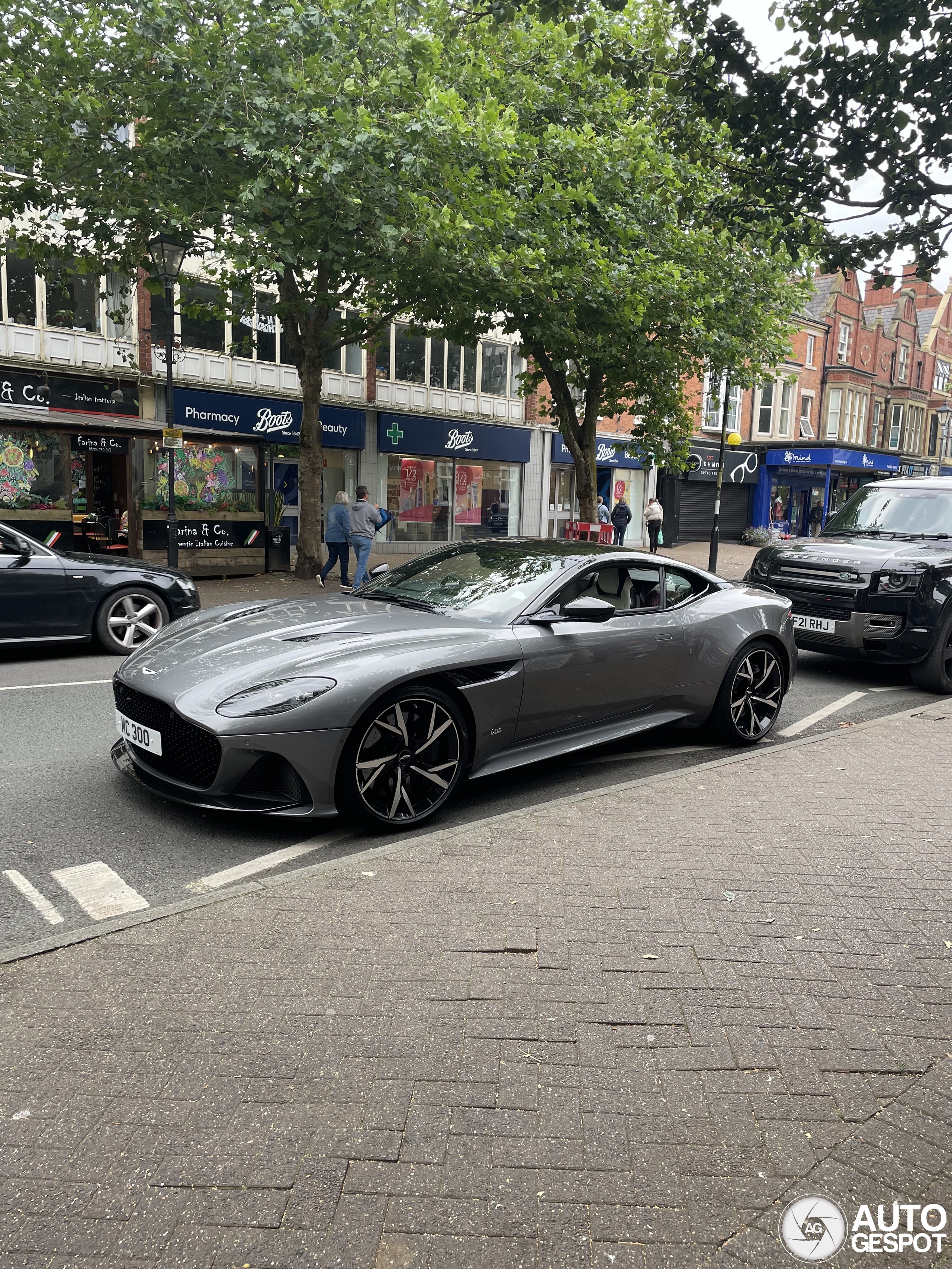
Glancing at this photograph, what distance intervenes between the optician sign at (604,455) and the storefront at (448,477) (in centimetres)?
143

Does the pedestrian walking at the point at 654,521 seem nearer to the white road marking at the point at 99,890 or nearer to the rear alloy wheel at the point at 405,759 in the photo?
the rear alloy wheel at the point at 405,759

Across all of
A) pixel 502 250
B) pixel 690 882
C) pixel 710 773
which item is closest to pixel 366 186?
pixel 502 250

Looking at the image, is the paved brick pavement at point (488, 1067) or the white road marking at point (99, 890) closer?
the paved brick pavement at point (488, 1067)

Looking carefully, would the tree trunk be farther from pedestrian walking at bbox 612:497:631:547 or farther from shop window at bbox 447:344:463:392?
shop window at bbox 447:344:463:392

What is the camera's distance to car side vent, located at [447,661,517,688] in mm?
4695

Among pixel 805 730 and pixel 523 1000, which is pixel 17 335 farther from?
pixel 523 1000

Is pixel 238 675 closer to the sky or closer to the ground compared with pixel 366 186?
closer to the ground

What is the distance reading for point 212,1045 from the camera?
8.79ft

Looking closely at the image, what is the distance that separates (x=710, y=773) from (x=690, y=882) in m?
1.79

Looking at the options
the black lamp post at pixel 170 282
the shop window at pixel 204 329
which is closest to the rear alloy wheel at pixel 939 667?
the black lamp post at pixel 170 282

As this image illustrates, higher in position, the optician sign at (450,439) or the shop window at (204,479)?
the optician sign at (450,439)

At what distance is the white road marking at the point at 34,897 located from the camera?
355 cm

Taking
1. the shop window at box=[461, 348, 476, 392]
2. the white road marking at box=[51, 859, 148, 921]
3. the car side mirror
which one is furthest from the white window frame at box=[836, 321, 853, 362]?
the white road marking at box=[51, 859, 148, 921]

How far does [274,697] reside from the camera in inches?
167
